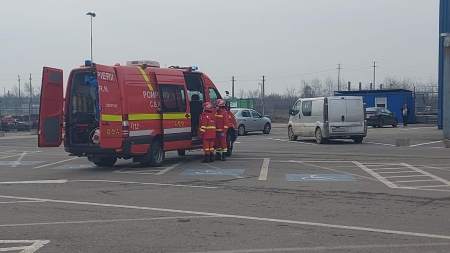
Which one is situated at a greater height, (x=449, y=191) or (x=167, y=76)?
(x=167, y=76)

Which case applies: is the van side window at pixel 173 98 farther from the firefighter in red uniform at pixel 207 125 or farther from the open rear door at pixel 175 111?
the firefighter in red uniform at pixel 207 125

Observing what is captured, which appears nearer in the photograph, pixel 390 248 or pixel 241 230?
pixel 390 248

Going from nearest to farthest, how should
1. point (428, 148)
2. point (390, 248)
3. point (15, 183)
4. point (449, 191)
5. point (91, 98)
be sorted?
1. point (390, 248)
2. point (449, 191)
3. point (15, 183)
4. point (91, 98)
5. point (428, 148)

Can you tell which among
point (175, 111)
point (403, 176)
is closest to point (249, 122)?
point (175, 111)

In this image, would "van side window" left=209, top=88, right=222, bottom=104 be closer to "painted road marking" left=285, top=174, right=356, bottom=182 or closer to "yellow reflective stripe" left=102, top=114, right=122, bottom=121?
"yellow reflective stripe" left=102, top=114, right=122, bottom=121

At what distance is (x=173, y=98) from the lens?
16.6m

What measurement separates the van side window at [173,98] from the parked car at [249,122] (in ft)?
50.8

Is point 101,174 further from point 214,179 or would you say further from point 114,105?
point 214,179

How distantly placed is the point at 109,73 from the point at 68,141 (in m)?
2.13

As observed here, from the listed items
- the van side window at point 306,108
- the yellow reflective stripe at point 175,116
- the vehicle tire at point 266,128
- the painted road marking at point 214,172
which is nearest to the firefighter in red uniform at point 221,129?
the yellow reflective stripe at point 175,116

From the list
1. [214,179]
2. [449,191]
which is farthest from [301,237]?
[214,179]

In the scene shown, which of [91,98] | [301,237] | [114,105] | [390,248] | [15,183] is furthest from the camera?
[91,98]

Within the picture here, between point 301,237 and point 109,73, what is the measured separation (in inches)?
334

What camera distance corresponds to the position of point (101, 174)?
14836mm
